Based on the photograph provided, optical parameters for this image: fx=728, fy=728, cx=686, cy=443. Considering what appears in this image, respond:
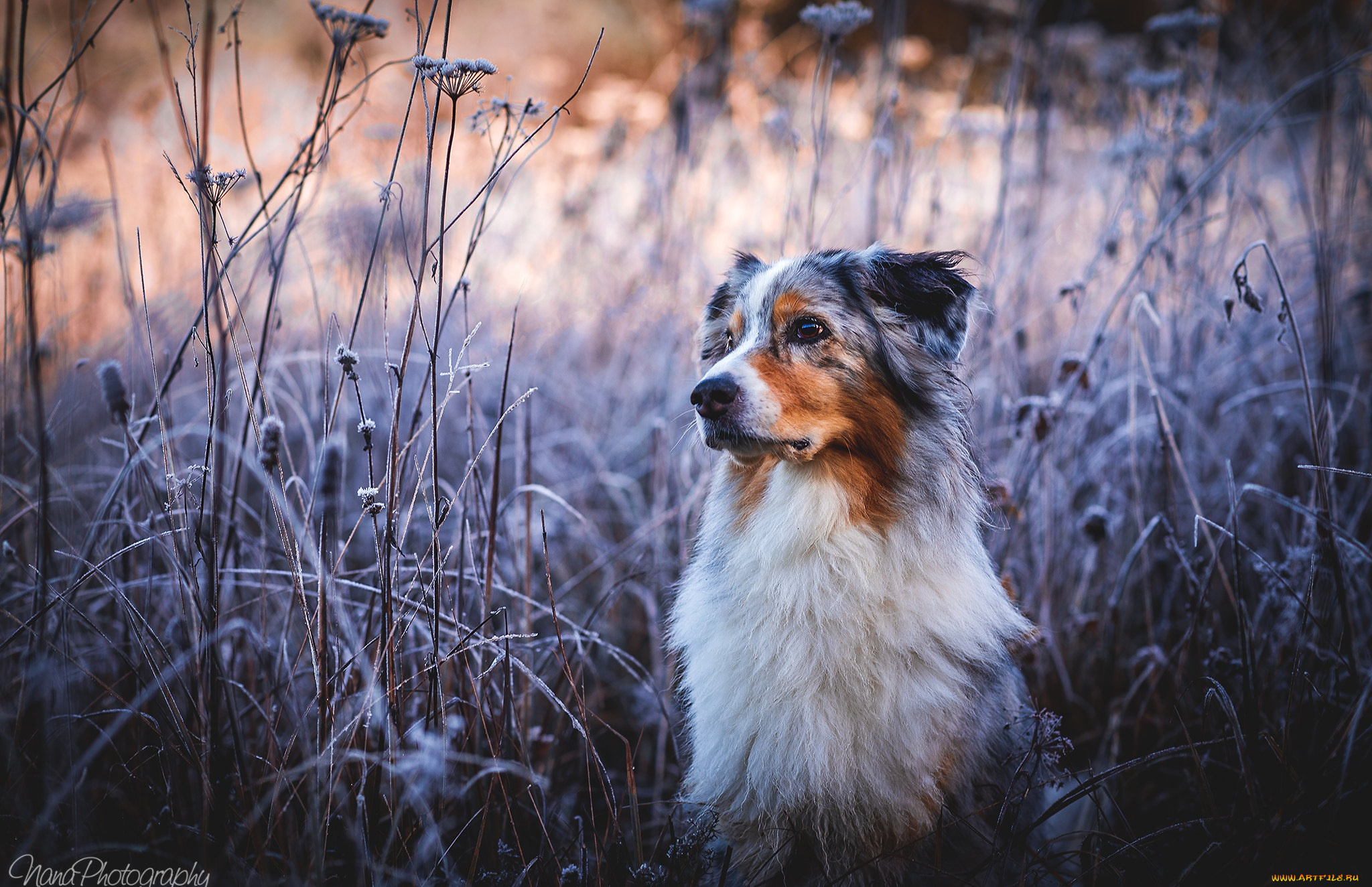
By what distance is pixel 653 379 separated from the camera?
414 cm

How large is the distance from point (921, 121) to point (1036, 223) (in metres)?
2.13

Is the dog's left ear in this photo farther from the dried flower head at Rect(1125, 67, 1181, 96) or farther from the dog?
the dried flower head at Rect(1125, 67, 1181, 96)

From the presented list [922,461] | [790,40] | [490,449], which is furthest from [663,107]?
[922,461]

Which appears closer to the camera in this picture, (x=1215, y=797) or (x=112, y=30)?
(x=1215, y=797)

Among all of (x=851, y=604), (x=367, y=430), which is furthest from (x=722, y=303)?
(x=367, y=430)

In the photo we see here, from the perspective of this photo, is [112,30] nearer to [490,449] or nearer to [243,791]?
[490,449]

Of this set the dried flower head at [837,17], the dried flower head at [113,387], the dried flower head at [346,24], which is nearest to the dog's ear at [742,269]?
the dried flower head at [837,17]

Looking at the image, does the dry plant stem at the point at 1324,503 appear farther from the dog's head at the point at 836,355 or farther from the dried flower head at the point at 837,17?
the dried flower head at the point at 837,17

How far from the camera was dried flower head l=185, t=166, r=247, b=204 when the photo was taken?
1.45 meters

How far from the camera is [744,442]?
191cm

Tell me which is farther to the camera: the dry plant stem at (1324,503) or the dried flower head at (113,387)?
the dry plant stem at (1324,503)

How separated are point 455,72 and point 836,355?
1.20 m

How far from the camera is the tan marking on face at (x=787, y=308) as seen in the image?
2.14 meters

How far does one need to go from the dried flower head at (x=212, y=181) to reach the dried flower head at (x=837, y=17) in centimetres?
203
